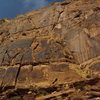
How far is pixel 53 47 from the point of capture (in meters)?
32.8

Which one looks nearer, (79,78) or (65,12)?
(79,78)

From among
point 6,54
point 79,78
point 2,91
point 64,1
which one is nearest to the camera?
point 79,78

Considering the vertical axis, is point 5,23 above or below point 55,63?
above

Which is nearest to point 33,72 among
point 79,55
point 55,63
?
point 55,63

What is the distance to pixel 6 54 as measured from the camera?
114 ft

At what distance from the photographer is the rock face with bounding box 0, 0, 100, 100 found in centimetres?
3088

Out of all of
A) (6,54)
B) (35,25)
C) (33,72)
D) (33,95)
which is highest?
(35,25)

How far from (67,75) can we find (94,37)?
12.3ft

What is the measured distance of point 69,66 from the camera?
3105cm

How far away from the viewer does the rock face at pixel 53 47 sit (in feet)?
101

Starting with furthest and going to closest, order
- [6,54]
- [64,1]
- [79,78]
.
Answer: [64,1] < [6,54] < [79,78]

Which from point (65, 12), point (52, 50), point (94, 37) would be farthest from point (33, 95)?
point (65, 12)

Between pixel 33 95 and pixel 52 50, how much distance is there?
4244mm

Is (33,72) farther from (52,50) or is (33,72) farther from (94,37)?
(94,37)
